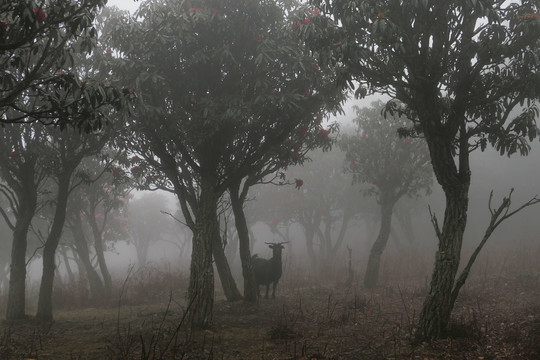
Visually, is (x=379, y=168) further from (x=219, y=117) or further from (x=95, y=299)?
(x=95, y=299)

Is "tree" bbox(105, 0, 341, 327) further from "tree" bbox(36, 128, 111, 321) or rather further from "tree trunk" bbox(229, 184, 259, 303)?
"tree trunk" bbox(229, 184, 259, 303)

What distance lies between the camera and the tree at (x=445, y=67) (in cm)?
626

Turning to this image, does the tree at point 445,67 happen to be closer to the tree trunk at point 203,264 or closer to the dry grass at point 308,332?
the dry grass at point 308,332

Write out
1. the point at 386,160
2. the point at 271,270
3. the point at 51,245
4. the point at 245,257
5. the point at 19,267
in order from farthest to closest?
the point at 386,160 → the point at 271,270 → the point at 245,257 → the point at 51,245 → the point at 19,267

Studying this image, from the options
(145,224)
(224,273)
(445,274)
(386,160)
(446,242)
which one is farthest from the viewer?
(145,224)

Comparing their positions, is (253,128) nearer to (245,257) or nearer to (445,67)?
(245,257)

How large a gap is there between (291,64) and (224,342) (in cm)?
605

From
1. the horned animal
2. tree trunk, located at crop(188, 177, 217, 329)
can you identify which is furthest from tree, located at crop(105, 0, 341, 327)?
the horned animal

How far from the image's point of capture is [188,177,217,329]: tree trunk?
830 centimetres

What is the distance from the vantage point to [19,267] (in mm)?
10539

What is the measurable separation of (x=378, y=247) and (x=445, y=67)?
1151 cm

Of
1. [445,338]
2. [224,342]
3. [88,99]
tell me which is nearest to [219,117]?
[88,99]

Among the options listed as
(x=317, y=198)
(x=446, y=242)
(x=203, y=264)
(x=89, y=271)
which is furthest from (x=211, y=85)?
(x=317, y=198)

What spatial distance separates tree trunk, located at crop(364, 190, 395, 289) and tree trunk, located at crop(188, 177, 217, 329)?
9105mm
